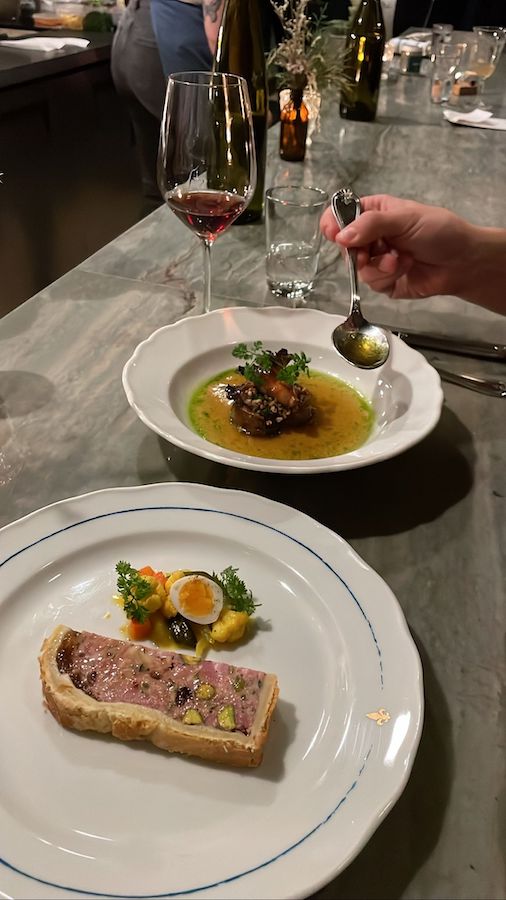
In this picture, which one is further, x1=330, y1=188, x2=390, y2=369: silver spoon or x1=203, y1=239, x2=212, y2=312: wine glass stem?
x1=203, y1=239, x2=212, y2=312: wine glass stem

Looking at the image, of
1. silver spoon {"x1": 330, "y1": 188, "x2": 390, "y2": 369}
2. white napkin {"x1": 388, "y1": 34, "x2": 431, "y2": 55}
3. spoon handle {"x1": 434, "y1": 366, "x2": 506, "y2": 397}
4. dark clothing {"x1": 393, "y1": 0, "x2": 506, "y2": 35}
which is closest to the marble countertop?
spoon handle {"x1": 434, "y1": 366, "x2": 506, "y2": 397}

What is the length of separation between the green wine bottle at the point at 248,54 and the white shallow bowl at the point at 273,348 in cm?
63

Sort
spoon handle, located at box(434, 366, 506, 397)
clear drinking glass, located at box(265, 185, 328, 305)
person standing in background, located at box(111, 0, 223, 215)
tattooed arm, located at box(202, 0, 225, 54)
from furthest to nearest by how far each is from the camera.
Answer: person standing in background, located at box(111, 0, 223, 215)
tattooed arm, located at box(202, 0, 225, 54)
clear drinking glass, located at box(265, 185, 328, 305)
spoon handle, located at box(434, 366, 506, 397)

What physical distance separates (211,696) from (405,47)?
12.4 ft

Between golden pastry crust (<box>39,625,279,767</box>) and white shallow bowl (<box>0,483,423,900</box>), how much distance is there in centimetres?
1

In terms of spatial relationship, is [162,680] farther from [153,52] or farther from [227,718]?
[153,52]

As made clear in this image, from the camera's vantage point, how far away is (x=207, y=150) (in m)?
1.08

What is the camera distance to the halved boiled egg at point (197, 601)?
2.11ft

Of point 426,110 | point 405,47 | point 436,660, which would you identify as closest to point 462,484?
point 436,660

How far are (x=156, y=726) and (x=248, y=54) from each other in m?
1.50

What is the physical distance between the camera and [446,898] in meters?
0.49

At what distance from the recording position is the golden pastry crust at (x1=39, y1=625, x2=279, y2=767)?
54cm

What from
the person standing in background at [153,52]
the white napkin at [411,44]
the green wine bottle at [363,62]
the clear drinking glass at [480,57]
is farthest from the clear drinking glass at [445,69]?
the person standing in background at [153,52]

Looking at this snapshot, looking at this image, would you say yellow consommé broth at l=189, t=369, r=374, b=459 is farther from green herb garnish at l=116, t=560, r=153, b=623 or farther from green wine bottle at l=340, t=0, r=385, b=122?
green wine bottle at l=340, t=0, r=385, b=122
